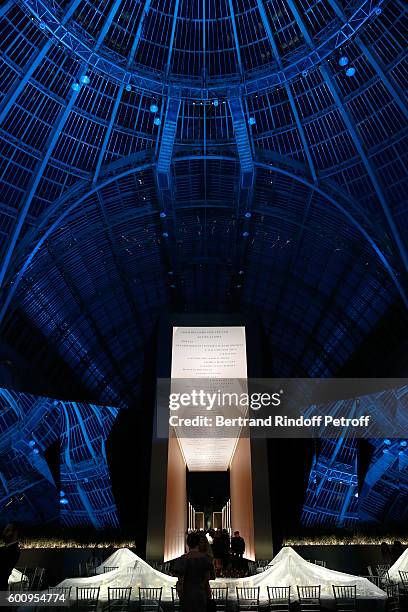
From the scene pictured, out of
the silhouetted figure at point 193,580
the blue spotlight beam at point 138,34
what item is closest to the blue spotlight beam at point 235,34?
the blue spotlight beam at point 138,34

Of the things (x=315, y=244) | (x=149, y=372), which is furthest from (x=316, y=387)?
(x=149, y=372)

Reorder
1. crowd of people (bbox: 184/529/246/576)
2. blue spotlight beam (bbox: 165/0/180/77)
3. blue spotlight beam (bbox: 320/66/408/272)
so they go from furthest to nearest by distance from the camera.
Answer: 1. blue spotlight beam (bbox: 320/66/408/272)
2. blue spotlight beam (bbox: 165/0/180/77)
3. crowd of people (bbox: 184/529/246/576)

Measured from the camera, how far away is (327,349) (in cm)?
4469

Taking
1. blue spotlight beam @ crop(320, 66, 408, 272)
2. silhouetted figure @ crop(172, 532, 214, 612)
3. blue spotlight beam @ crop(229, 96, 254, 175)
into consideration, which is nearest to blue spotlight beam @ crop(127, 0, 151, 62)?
blue spotlight beam @ crop(229, 96, 254, 175)

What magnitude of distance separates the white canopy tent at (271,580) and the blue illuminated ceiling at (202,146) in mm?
13677

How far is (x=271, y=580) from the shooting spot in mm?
13133

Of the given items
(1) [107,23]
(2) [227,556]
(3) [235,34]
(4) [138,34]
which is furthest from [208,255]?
(2) [227,556]

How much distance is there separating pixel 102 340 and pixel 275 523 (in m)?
28.3

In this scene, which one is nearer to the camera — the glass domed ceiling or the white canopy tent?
the white canopy tent

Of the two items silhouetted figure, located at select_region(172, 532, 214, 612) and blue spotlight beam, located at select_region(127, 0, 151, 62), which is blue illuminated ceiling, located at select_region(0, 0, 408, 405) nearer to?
blue spotlight beam, located at select_region(127, 0, 151, 62)

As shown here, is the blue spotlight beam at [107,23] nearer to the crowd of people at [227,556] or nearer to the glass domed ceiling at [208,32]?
the glass domed ceiling at [208,32]

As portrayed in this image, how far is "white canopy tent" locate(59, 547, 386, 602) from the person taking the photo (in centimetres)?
1264

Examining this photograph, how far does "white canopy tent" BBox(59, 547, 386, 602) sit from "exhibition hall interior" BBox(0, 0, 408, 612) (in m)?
0.06

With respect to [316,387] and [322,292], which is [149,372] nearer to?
[322,292]
